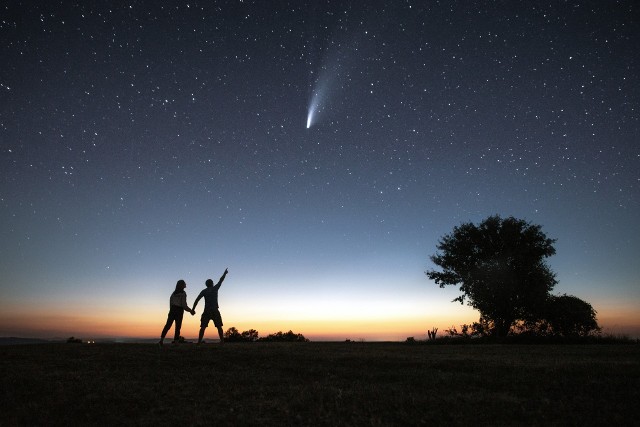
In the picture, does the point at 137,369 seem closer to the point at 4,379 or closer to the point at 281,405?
the point at 4,379

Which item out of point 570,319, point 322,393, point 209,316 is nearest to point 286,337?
point 209,316

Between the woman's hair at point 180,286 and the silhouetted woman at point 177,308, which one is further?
the woman's hair at point 180,286

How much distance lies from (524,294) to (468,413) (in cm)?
2994

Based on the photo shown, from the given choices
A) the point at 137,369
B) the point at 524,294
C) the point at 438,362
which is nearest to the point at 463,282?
the point at 524,294

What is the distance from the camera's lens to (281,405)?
6.05 m

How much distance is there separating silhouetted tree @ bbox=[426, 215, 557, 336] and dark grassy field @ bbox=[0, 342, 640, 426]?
24.4m

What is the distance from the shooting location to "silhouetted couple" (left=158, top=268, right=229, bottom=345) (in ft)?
51.8

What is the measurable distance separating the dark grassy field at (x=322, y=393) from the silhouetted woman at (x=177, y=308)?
5505 mm

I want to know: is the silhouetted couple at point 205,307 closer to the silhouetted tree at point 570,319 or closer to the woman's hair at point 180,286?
the woman's hair at point 180,286

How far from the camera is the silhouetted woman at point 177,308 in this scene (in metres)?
15.7

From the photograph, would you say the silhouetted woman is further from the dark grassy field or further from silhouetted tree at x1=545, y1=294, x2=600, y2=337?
silhouetted tree at x1=545, y1=294, x2=600, y2=337

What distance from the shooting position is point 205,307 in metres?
16.5

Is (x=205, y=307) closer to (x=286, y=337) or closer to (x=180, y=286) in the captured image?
(x=180, y=286)

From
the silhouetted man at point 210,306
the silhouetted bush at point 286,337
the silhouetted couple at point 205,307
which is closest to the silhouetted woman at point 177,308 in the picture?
the silhouetted couple at point 205,307
